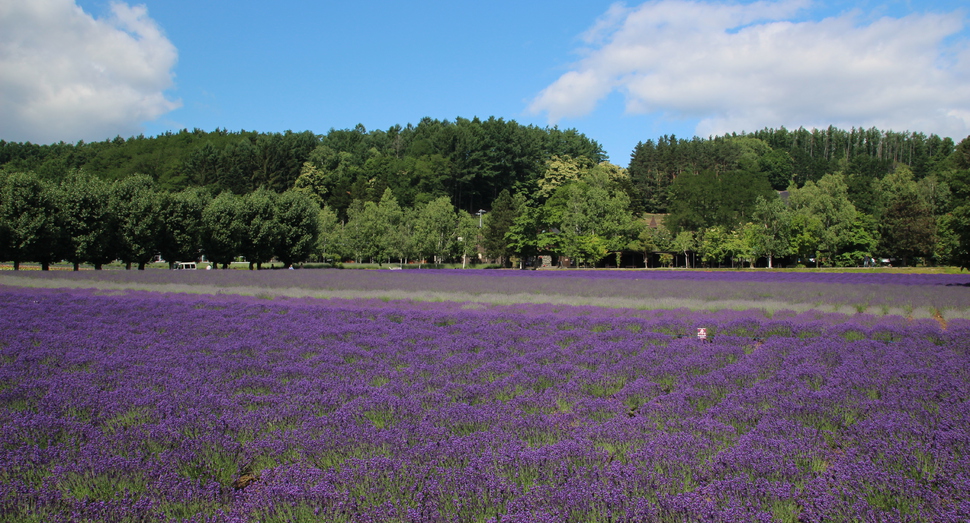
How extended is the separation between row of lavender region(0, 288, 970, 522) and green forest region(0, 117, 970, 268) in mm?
33060

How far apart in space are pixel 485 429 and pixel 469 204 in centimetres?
10886

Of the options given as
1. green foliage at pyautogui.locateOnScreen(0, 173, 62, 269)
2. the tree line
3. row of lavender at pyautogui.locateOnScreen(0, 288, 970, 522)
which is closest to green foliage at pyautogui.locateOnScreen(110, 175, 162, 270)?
the tree line

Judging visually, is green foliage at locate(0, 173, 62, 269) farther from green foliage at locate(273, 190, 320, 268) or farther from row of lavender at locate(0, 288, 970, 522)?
row of lavender at locate(0, 288, 970, 522)

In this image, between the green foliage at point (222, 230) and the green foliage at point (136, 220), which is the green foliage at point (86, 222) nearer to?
the green foliage at point (136, 220)

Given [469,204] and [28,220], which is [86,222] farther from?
[469,204]

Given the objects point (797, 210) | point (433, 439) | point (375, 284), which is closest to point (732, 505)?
point (433, 439)

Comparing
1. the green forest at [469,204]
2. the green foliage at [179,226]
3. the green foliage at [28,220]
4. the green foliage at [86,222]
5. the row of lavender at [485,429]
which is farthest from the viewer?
the green foliage at [179,226]

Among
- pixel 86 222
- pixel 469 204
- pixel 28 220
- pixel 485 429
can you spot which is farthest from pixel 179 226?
pixel 469 204

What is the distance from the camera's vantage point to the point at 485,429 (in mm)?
6098

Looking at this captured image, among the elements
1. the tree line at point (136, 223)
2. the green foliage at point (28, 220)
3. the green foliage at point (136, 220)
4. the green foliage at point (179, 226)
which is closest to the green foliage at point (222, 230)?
the tree line at point (136, 223)

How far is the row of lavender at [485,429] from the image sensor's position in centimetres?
432

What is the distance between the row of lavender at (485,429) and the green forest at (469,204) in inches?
1302

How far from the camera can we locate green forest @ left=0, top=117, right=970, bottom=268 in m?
51.5

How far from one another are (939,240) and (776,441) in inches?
3127
